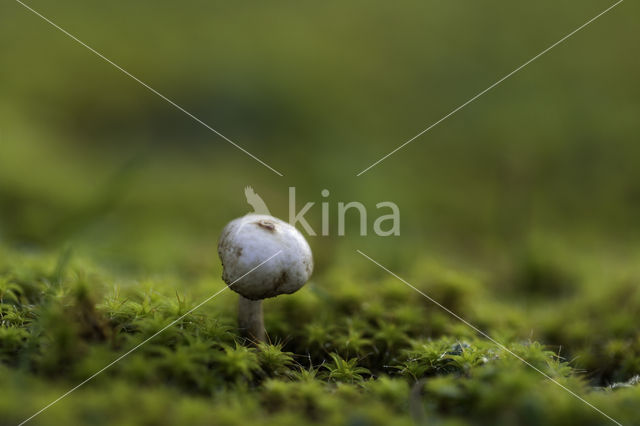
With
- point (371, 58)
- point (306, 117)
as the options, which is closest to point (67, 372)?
point (306, 117)

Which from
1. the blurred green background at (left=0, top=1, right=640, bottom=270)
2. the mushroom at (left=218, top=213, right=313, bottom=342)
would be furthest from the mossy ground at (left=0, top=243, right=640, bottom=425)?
the blurred green background at (left=0, top=1, right=640, bottom=270)

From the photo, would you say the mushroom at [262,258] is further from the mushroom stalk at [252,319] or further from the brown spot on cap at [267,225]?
the mushroom stalk at [252,319]

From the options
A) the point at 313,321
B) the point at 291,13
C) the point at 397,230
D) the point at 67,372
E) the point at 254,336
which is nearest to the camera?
the point at 67,372

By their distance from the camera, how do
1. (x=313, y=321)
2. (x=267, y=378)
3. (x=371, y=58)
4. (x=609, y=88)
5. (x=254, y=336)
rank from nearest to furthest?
(x=267, y=378), (x=254, y=336), (x=313, y=321), (x=609, y=88), (x=371, y=58)

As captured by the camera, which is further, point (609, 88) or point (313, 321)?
point (609, 88)

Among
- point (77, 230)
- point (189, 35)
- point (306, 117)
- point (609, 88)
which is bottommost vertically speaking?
point (77, 230)

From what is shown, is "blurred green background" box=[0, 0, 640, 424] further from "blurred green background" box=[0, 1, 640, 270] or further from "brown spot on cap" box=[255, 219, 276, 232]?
"brown spot on cap" box=[255, 219, 276, 232]

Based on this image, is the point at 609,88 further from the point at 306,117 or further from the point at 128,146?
the point at 128,146
